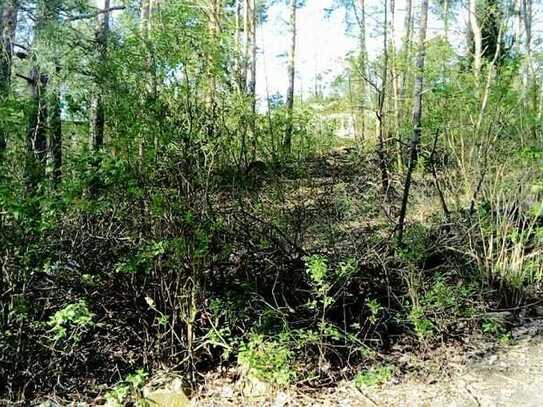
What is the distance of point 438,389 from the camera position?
3.19 m

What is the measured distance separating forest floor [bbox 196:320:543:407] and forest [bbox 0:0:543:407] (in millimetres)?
33

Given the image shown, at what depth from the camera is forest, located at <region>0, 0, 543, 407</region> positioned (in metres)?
3.05

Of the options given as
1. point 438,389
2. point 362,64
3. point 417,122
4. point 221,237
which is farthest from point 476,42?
point 438,389

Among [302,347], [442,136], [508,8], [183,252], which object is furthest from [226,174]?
[508,8]

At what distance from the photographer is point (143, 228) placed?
10.8 ft

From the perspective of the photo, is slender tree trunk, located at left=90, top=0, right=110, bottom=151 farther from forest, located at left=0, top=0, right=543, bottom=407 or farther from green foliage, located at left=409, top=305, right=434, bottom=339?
green foliage, located at left=409, top=305, right=434, bottom=339

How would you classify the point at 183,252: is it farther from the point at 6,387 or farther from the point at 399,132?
the point at 399,132

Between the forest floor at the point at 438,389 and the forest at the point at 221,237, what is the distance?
3 centimetres

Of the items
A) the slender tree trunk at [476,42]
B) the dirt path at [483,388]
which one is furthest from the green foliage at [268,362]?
the slender tree trunk at [476,42]

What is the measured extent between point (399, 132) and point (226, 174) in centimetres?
305

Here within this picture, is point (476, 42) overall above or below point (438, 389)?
above

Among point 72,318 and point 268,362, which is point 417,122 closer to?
point 268,362

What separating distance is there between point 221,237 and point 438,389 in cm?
179

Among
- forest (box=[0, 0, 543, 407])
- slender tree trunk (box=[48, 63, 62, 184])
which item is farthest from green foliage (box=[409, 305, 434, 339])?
slender tree trunk (box=[48, 63, 62, 184])
